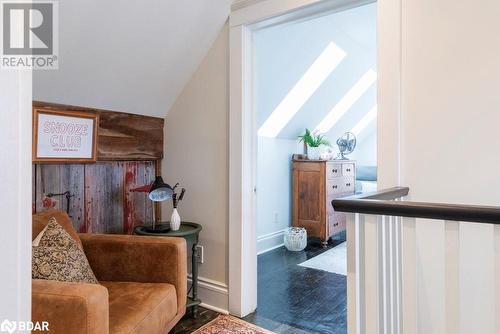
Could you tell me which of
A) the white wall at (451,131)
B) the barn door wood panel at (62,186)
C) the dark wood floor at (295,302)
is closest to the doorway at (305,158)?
the dark wood floor at (295,302)

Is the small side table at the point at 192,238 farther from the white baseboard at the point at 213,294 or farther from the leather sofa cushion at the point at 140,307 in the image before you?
the leather sofa cushion at the point at 140,307

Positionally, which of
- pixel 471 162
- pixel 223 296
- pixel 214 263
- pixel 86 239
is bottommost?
pixel 223 296

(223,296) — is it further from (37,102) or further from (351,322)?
(37,102)

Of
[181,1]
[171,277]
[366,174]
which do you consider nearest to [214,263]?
[171,277]

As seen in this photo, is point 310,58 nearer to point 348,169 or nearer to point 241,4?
point 241,4

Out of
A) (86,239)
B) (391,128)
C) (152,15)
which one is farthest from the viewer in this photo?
(152,15)

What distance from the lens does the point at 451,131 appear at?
1646 mm

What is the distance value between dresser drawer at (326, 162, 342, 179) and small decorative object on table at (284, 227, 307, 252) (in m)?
0.78

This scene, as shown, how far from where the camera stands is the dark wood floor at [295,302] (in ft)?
7.35

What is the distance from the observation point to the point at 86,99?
2.27m

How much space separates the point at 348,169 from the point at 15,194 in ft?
14.9

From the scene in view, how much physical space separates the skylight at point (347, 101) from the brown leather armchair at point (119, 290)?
3.48 m

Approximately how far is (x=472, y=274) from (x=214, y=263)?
1667 millimetres

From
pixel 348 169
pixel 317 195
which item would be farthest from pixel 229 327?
pixel 348 169
